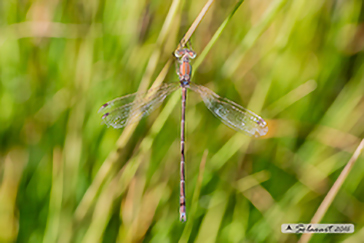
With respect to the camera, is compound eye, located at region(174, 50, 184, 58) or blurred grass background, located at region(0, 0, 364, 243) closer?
blurred grass background, located at region(0, 0, 364, 243)

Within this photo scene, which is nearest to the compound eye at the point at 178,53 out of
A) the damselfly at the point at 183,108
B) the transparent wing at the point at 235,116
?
the damselfly at the point at 183,108

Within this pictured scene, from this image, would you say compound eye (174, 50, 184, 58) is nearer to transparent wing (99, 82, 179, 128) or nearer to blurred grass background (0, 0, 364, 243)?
blurred grass background (0, 0, 364, 243)

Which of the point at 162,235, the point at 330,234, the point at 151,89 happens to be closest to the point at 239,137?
the point at 151,89

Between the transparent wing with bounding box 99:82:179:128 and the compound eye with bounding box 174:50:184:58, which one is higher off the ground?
the compound eye with bounding box 174:50:184:58

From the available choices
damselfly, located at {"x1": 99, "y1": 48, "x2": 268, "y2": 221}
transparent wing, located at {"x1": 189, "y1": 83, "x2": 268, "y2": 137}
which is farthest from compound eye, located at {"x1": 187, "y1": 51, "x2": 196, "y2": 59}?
transparent wing, located at {"x1": 189, "y1": 83, "x2": 268, "y2": 137}

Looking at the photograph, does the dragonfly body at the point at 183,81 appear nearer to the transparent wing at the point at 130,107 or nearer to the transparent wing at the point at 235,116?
the transparent wing at the point at 235,116

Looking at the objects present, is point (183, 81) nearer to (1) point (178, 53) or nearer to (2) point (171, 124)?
(1) point (178, 53)

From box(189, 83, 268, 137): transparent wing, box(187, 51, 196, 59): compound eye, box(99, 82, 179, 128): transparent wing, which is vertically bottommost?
box(189, 83, 268, 137): transparent wing
